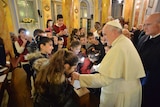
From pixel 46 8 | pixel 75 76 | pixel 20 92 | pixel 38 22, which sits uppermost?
pixel 46 8

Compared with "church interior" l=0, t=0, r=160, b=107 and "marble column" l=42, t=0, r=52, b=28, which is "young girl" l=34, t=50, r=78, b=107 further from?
"marble column" l=42, t=0, r=52, b=28

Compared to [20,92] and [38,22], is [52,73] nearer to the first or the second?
[20,92]

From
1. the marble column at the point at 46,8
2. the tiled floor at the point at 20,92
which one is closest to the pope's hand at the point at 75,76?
the tiled floor at the point at 20,92

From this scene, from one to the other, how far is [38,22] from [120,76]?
766 cm

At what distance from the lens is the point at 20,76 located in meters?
2.89

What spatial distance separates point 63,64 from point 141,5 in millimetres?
5675

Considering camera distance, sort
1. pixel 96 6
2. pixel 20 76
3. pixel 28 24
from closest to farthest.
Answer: pixel 20 76 → pixel 28 24 → pixel 96 6

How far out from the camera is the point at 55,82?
1175 mm

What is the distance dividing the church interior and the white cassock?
0.98 ft

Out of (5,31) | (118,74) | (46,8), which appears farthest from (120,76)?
(46,8)

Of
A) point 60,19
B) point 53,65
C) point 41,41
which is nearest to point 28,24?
point 60,19

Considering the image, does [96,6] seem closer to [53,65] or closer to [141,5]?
[141,5]

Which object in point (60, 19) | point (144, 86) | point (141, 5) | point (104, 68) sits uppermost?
point (141, 5)

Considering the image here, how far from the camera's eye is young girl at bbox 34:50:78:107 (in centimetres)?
119
